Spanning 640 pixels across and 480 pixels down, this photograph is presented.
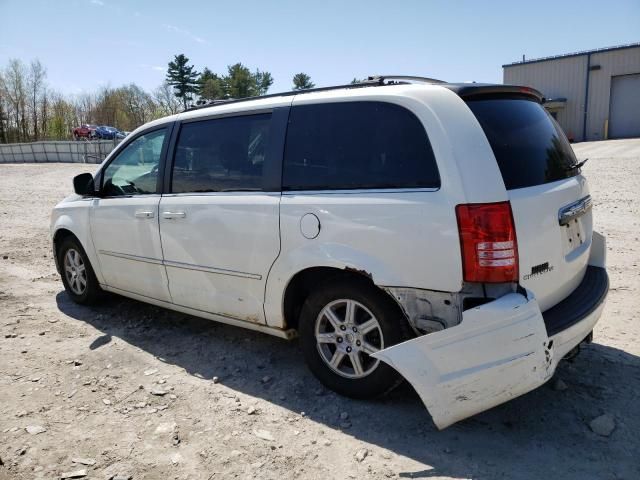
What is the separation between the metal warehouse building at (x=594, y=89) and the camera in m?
30.3

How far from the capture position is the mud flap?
245 cm

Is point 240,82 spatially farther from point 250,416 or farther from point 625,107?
point 250,416

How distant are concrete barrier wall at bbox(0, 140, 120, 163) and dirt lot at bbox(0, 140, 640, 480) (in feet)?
105

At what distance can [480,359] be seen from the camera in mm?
2488

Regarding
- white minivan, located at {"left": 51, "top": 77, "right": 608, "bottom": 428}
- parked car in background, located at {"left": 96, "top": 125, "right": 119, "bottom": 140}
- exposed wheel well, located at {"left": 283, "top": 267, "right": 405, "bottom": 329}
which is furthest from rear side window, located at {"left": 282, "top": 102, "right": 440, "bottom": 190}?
parked car in background, located at {"left": 96, "top": 125, "right": 119, "bottom": 140}

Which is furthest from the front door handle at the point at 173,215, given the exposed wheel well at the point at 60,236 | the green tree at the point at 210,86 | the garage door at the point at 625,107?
the green tree at the point at 210,86

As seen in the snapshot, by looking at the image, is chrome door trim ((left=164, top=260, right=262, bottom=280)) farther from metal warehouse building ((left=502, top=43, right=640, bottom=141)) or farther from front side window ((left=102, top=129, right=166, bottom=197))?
metal warehouse building ((left=502, top=43, right=640, bottom=141))

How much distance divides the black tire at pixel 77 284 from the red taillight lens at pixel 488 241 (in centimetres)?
396

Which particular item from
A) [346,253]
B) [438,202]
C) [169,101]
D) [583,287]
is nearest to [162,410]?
[346,253]

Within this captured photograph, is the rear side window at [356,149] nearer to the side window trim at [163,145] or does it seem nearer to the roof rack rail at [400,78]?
the roof rack rail at [400,78]

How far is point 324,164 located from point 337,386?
145cm

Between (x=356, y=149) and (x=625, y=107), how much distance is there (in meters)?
34.4

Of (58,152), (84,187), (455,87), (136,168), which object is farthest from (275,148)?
(58,152)

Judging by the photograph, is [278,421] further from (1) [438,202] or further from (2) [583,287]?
(2) [583,287]
